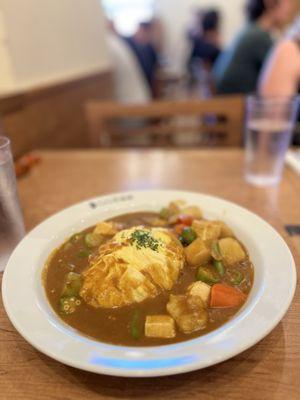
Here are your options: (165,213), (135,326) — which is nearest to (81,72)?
(165,213)

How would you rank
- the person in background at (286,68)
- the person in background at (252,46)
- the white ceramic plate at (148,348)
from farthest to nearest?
the person in background at (252,46), the person in background at (286,68), the white ceramic plate at (148,348)

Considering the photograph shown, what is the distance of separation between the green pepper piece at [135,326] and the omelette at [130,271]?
41 millimetres

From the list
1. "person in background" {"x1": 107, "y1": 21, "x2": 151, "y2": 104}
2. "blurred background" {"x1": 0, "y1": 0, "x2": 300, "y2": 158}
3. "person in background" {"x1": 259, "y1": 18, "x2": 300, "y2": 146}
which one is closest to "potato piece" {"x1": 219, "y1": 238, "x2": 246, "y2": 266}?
"blurred background" {"x1": 0, "y1": 0, "x2": 300, "y2": 158}

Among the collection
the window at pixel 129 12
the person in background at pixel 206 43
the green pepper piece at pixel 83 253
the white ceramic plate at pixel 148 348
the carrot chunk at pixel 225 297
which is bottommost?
the person in background at pixel 206 43

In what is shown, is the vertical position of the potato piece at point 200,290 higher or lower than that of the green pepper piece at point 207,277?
higher

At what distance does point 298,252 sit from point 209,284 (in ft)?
1.24

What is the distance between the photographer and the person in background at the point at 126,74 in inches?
166

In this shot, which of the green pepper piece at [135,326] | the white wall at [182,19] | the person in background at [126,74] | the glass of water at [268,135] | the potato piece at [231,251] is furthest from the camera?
the white wall at [182,19]

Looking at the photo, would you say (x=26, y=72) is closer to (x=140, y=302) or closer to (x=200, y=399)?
(x=140, y=302)

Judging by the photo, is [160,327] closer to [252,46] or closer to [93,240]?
[93,240]

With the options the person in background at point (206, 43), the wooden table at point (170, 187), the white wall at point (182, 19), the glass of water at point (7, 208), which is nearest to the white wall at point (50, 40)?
the wooden table at point (170, 187)

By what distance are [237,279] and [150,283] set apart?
22 cm

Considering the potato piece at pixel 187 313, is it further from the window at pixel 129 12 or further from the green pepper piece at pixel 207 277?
the window at pixel 129 12

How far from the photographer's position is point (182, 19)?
1073cm
